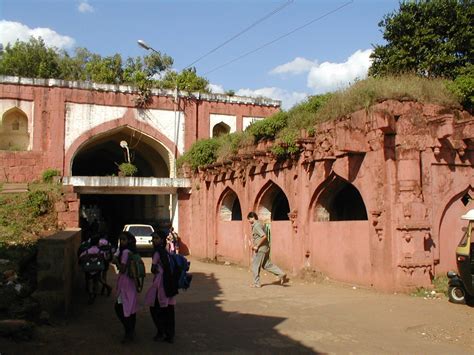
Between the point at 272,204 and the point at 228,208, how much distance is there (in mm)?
3873

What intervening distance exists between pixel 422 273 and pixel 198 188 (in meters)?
14.0

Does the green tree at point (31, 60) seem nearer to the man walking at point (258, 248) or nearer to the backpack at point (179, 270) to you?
the man walking at point (258, 248)

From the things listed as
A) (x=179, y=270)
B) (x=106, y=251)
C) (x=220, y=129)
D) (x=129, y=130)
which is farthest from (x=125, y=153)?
(x=179, y=270)

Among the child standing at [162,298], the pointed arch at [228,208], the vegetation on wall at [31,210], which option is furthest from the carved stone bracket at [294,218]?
the vegetation on wall at [31,210]

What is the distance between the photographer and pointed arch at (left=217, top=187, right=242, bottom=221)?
830 inches

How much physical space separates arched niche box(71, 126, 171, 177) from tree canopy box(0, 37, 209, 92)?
6348 millimetres

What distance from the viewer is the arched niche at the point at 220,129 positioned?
89.6ft

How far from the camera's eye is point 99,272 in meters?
9.71

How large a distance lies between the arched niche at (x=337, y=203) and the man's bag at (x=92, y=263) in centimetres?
632

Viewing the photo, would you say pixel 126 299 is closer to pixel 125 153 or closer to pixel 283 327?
pixel 283 327

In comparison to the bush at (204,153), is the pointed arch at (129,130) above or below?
above

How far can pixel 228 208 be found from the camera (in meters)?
21.4

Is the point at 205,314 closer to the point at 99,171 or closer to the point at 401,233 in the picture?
the point at 401,233

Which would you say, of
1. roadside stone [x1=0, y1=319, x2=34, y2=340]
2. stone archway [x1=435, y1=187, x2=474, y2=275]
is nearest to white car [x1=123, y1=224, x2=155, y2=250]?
stone archway [x1=435, y1=187, x2=474, y2=275]
